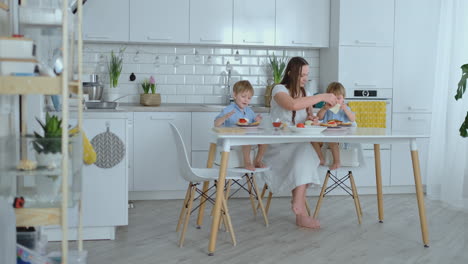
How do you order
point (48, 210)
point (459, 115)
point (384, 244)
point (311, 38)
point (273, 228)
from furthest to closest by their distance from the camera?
1. point (311, 38)
2. point (459, 115)
3. point (273, 228)
4. point (384, 244)
5. point (48, 210)

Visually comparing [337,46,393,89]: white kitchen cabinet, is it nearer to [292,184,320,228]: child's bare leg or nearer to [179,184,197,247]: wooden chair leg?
[292,184,320,228]: child's bare leg

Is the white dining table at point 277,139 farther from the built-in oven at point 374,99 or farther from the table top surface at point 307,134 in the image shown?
the built-in oven at point 374,99

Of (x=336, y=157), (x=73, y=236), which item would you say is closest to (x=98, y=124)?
(x=73, y=236)

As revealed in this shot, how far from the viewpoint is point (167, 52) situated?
18.9 feet

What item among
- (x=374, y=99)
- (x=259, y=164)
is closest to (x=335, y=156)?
(x=259, y=164)

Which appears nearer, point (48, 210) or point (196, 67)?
point (48, 210)

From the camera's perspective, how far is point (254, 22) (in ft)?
18.2

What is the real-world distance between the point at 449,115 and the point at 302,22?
1664 mm

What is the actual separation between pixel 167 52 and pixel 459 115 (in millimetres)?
2888

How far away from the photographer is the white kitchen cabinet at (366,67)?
5484 mm

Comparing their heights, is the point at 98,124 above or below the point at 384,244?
above

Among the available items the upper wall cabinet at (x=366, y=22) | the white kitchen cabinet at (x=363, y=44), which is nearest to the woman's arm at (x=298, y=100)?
the white kitchen cabinet at (x=363, y=44)

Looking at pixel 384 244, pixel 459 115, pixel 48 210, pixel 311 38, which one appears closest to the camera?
pixel 48 210

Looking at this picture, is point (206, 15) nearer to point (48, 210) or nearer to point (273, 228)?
point (273, 228)
